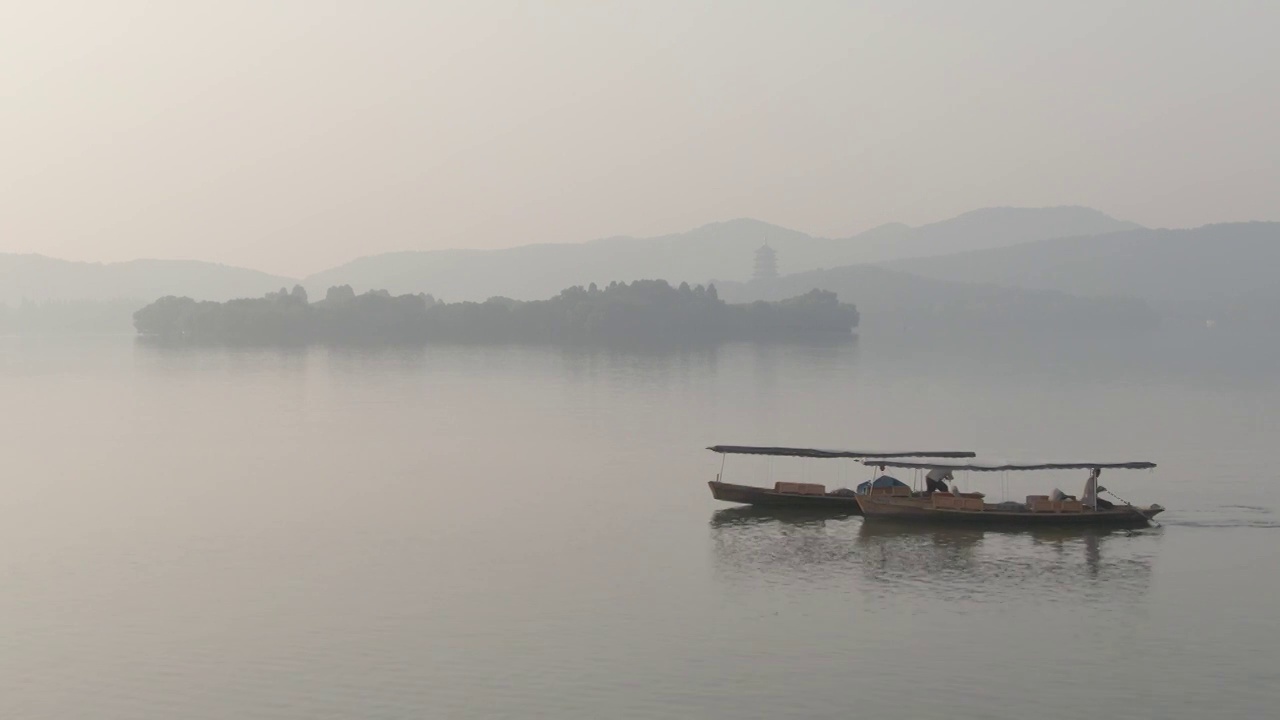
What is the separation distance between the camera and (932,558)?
41.4 meters

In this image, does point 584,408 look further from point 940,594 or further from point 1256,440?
point 940,594

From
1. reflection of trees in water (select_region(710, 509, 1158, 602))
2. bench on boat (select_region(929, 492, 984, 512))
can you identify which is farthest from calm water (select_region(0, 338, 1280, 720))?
bench on boat (select_region(929, 492, 984, 512))

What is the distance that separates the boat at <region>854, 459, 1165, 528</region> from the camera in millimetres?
45062

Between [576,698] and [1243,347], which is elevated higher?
[1243,347]

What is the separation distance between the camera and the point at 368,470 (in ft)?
203

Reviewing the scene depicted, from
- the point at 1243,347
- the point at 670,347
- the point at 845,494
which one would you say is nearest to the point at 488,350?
the point at 670,347

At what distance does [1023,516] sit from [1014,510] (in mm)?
406

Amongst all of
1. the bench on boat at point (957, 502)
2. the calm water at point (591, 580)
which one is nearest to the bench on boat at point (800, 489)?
the calm water at point (591, 580)

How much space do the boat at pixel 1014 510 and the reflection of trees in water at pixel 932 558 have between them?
16.6 inches

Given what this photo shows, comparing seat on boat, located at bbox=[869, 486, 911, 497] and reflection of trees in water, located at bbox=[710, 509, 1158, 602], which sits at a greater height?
seat on boat, located at bbox=[869, 486, 911, 497]

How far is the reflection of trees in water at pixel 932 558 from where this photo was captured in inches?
1481

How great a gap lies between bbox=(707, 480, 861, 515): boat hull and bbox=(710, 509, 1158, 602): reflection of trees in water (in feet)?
1.62

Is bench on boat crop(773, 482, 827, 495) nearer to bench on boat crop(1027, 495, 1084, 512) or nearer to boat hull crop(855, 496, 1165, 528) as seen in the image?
boat hull crop(855, 496, 1165, 528)

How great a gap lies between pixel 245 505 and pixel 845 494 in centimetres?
2429
